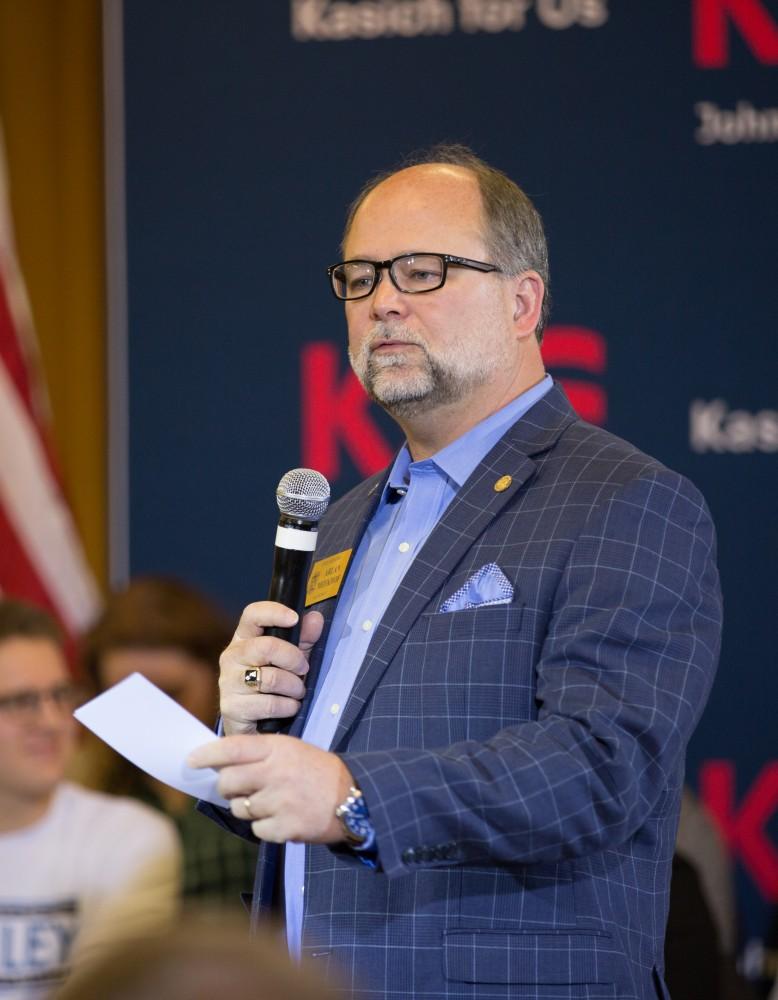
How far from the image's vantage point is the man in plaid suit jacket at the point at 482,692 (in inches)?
64.6

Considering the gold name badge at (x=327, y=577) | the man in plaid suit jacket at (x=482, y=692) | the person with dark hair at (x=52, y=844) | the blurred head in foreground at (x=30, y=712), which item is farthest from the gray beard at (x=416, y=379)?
the blurred head in foreground at (x=30, y=712)

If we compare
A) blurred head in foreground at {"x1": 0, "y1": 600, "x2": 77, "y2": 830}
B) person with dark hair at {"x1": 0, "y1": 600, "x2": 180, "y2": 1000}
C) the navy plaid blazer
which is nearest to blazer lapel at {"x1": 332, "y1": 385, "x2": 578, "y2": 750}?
the navy plaid blazer

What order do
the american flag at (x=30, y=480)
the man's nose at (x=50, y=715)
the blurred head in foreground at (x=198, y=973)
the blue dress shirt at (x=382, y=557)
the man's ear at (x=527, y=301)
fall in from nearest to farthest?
1. the blurred head in foreground at (x=198, y=973)
2. the blue dress shirt at (x=382, y=557)
3. the man's ear at (x=527, y=301)
4. the man's nose at (x=50, y=715)
5. the american flag at (x=30, y=480)

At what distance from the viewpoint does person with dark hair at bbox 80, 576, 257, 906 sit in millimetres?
3701

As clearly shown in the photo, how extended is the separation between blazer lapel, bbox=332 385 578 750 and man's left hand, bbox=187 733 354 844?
33 centimetres

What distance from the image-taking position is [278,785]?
5.10 feet

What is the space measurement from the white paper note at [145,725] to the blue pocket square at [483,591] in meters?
0.37

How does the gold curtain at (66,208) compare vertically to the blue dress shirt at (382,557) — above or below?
above

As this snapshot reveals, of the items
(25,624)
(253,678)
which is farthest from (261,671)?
(25,624)

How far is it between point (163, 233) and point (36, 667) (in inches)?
57.3

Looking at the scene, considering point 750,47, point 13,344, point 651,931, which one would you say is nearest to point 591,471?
point 651,931

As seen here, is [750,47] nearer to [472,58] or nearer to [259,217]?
[472,58]

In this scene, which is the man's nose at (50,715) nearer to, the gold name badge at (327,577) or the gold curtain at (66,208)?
the gold curtain at (66,208)

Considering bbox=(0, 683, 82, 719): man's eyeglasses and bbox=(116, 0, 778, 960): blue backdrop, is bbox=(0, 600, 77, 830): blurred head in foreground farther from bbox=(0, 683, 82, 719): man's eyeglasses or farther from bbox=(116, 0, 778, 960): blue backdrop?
bbox=(116, 0, 778, 960): blue backdrop
